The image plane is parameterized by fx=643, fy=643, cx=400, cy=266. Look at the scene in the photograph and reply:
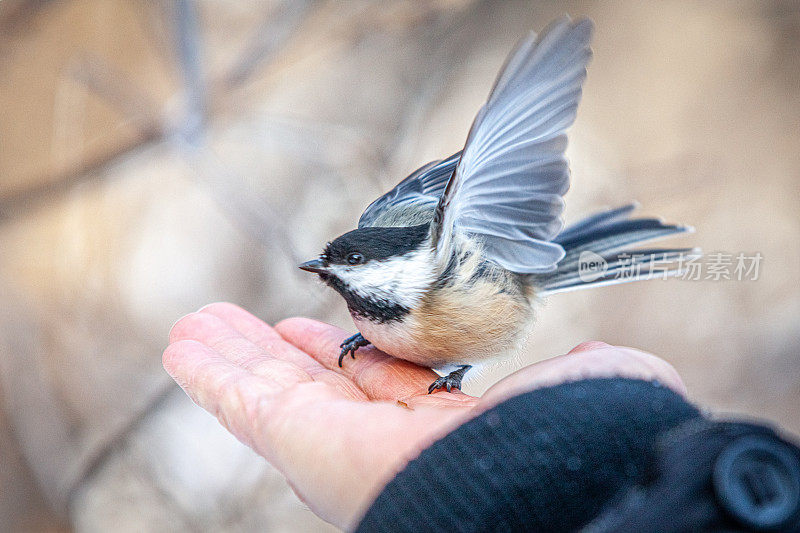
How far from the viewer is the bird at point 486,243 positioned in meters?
0.97

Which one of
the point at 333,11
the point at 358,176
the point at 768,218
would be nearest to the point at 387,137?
the point at 333,11

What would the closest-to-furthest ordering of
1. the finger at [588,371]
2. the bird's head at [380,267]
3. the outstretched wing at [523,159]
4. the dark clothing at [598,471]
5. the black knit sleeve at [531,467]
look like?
the dark clothing at [598,471] < the black knit sleeve at [531,467] < the finger at [588,371] < the outstretched wing at [523,159] < the bird's head at [380,267]

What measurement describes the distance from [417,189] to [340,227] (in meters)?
0.66

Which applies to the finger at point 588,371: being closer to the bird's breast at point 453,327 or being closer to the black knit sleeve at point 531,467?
the black knit sleeve at point 531,467

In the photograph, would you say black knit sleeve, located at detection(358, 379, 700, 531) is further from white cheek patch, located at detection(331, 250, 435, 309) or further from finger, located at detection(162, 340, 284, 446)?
white cheek patch, located at detection(331, 250, 435, 309)

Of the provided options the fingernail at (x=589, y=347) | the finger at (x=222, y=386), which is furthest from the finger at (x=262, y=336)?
the fingernail at (x=589, y=347)

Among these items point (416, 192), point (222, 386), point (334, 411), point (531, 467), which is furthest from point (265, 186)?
point (531, 467)

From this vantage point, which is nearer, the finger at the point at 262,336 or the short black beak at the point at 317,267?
the short black beak at the point at 317,267

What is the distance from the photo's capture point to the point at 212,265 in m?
2.53

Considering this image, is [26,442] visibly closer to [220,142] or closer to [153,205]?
[153,205]

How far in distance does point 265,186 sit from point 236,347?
4.97ft

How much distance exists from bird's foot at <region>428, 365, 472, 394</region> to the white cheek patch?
15 cm

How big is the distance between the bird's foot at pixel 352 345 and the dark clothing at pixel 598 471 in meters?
0.52

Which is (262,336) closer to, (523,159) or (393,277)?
(393,277)
